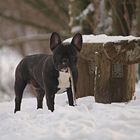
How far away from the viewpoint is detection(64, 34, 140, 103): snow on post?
319 inches

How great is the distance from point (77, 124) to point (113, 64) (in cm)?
213

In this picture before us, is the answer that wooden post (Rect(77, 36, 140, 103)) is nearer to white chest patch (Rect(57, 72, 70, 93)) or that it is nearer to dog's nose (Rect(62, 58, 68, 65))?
white chest patch (Rect(57, 72, 70, 93))

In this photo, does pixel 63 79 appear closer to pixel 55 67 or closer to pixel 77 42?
pixel 55 67

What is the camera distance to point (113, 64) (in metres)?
8.33

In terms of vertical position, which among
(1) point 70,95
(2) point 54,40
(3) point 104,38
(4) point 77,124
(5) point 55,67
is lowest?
(1) point 70,95

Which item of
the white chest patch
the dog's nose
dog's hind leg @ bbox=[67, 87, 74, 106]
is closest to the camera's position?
the dog's nose

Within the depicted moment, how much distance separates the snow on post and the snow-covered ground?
770mm

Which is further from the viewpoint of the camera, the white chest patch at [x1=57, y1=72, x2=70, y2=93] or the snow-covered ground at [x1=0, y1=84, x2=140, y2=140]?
the white chest patch at [x1=57, y1=72, x2=70, y2=93]

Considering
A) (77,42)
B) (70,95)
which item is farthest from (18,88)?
(77,42)

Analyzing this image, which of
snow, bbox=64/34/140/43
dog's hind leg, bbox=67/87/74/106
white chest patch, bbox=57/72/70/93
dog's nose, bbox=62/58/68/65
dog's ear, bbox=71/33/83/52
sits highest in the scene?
dog's ear, bbox=71/33/83/52

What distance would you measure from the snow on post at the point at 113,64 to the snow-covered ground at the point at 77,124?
77 centimetres

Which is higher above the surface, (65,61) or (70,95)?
(65,61)

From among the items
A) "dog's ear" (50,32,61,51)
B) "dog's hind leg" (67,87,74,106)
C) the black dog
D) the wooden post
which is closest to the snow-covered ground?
the black dog

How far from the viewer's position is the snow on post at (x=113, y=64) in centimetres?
811
